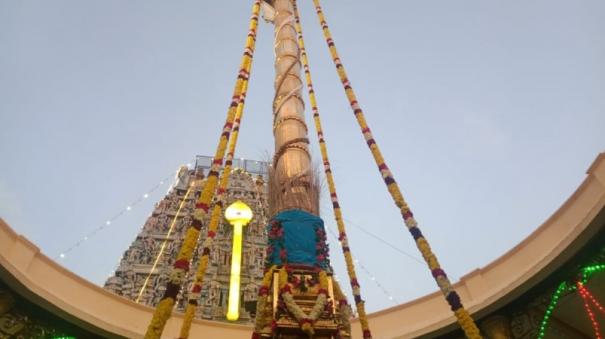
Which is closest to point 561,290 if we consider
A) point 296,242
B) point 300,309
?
point 296,242

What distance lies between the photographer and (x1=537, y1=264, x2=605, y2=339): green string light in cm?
633

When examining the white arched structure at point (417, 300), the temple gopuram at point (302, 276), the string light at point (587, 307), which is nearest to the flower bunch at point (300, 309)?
the temple gopuram at point (302, 276)

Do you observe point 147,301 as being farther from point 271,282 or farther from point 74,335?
point 271,282

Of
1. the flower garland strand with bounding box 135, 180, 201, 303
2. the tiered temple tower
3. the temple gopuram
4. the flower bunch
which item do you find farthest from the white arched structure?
the flower garland strand with bounding box 135, 180, 201, 303

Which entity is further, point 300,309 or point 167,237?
point 167,237

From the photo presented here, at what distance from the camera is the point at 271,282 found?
407 cm

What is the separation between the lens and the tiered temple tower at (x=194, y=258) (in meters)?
18.8

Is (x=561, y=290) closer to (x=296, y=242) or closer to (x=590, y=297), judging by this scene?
(x=590, y=297)

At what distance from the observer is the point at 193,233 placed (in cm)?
369

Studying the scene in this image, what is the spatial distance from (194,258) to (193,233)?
17.8m

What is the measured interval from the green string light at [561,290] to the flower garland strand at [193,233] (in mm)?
5080

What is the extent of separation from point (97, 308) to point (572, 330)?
7.57m

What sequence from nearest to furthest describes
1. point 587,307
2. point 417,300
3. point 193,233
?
point 193,233 < point 587,307 < point 417,300

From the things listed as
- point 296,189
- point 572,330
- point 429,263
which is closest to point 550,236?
point 572,330
